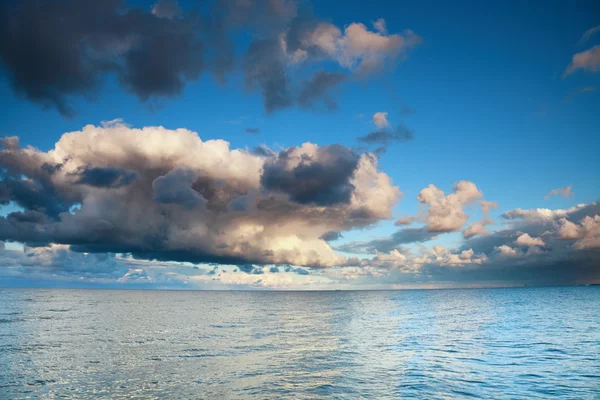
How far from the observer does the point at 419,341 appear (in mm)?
50125

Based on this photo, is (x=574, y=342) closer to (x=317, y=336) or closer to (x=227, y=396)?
(x=317, y=336)

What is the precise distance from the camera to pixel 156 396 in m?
25.7

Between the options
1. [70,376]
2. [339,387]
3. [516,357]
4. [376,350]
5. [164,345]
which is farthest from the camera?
[164,345]

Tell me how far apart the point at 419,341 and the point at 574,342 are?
63.3ft

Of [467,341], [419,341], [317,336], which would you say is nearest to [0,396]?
[317,336]

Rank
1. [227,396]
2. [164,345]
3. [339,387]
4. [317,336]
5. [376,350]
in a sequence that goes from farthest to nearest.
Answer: [317,336], [164,345], [376,350], [339,387], [227,396]

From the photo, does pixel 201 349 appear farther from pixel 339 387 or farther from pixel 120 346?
pixel 339 387

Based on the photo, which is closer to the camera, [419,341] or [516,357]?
[516,357]

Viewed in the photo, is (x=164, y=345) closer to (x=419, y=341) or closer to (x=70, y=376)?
(x=70, y=376)

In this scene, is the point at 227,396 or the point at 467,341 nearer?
the point at 227,396

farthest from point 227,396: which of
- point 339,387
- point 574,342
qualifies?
point 574,342

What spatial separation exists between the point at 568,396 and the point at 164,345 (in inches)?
1612

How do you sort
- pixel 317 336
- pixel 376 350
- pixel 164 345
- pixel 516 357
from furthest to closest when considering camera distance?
pixel 317 336, pixel 164 345, pixel 376 350, pixel 516 357

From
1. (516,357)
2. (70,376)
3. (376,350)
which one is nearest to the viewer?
(70,376)
